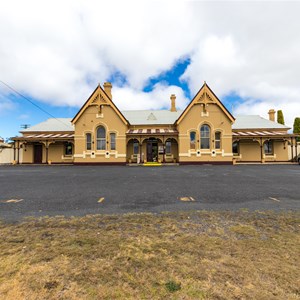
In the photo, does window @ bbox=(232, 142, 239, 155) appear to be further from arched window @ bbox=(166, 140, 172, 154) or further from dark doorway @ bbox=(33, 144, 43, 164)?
dark doorway @ bbox=(33, 144, 43, 164)

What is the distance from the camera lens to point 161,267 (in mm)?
2496

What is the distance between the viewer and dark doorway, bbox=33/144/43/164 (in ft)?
86.1

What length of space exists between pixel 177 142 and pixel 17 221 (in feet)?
68.0

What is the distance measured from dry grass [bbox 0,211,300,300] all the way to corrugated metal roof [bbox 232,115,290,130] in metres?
24.9

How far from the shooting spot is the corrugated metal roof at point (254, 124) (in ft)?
85.6

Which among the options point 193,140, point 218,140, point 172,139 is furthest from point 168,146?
point 218,140

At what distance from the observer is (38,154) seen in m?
26.4

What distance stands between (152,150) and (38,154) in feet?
52.1

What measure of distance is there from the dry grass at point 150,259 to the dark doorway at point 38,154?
83.3 feet

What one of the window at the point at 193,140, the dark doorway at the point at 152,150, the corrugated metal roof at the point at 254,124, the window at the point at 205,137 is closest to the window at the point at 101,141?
the dark doorway at the point at 152,150

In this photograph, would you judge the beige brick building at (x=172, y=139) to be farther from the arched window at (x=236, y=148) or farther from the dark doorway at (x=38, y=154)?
the dark doorway at (x=38, y=154)

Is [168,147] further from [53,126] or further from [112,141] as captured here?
[53,126]

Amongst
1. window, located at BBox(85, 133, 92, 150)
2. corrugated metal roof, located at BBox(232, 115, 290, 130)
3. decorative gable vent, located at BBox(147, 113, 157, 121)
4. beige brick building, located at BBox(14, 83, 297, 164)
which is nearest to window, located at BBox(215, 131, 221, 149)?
beige brick building, located at BBox(14, 83, 297, 164)

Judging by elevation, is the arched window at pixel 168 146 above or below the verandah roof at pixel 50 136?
below
